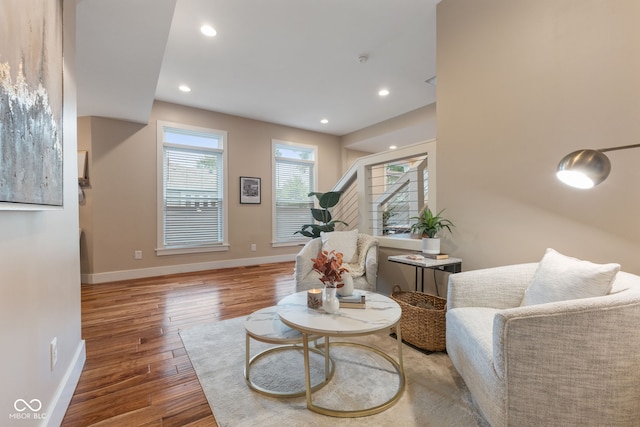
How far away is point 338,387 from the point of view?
171 cm

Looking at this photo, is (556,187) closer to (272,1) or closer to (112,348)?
(272,1)

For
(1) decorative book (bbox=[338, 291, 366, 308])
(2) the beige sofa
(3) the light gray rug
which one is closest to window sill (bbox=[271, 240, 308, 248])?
(3) the light gray rug

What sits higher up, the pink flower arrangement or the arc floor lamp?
the arc floor lamp

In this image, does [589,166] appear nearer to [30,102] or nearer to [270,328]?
[270,328]

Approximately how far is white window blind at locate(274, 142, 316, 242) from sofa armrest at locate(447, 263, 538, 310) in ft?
14.4

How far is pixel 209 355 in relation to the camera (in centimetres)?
212

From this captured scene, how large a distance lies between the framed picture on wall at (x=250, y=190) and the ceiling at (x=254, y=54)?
1.32 meters

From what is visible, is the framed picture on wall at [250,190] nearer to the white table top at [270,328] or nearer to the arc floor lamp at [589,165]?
the white table top at [270,328]

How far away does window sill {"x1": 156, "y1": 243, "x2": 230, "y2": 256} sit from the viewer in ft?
15.3

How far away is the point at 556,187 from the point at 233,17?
3.06m

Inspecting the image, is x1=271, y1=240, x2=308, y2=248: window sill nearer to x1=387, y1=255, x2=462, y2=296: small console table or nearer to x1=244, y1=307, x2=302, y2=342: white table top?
x1=387, y1=255, x2=462, y2=296: small console table

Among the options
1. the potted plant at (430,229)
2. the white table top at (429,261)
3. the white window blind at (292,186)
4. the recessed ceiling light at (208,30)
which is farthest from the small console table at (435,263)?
the white window blind at (292,186)

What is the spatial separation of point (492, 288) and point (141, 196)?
4.89 m

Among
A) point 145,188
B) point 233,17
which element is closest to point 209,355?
point 233,17
